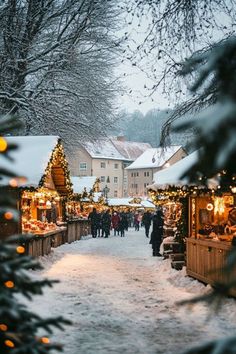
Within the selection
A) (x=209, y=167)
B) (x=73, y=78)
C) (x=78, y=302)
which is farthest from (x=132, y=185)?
(x=209, y=167)

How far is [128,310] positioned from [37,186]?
18.1 feet

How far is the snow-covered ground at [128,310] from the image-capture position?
7520mm

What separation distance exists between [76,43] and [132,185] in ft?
223

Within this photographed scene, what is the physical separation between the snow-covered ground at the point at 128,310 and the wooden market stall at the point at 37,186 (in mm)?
1382

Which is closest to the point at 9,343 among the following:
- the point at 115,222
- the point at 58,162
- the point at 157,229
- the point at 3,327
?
the point at 3,327

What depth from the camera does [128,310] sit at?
9.91m

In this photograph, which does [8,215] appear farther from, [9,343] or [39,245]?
[39,245]

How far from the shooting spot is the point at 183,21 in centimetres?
901

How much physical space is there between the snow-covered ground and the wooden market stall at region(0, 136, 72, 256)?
1382 millimetres

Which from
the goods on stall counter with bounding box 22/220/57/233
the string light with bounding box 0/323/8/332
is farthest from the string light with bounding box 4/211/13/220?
the goods on stall counter with bounding box 22/220/57/233

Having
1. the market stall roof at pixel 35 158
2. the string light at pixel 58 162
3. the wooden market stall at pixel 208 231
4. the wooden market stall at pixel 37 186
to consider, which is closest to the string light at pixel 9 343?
the wooden market stall at pixel 37 186

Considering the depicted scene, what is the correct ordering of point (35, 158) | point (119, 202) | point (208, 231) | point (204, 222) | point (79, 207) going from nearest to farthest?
point (208, 231) → point (204, 222) → point (35, 158) → point (79, 207) → point (119, 202)

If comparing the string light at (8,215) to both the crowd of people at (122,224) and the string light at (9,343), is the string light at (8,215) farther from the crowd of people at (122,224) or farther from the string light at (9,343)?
the crowd of people at (122,224)

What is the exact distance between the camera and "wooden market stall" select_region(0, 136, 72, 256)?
14.8 meters
